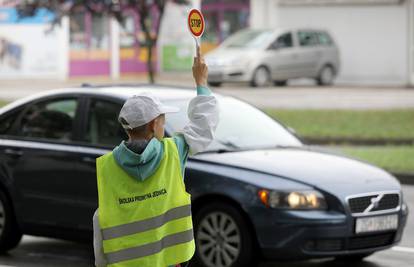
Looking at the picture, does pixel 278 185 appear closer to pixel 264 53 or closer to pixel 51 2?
pixel 51 2

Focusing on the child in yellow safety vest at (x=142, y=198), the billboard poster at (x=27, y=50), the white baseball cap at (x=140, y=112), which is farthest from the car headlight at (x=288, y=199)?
the billboard poster at (x=27, y=50)

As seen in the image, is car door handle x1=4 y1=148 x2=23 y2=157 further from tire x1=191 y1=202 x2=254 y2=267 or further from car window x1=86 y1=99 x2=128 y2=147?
tire x1=191 y1=202 x2=254 y2=267

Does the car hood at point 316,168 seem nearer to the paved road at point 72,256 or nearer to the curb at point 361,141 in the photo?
the paved road at point 72,256

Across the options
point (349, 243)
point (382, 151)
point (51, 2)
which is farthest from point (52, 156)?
point (51, 2)

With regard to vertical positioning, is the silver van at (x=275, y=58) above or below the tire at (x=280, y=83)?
above

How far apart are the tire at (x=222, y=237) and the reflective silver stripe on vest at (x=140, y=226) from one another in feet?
12.6

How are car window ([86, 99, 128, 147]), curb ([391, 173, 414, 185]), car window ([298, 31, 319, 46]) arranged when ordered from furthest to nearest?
car window ([298, 31, 319, 46])
curb ([391, 173, 414, 185])
car window ([86, 99, 128, 147])

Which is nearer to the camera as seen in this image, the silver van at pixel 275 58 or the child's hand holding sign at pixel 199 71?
the child's hand holding sign at pixel 199 71

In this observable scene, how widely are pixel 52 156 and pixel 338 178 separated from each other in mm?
2355

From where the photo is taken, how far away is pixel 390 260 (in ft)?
32.4

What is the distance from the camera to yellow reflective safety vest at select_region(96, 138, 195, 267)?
4953 millimetres

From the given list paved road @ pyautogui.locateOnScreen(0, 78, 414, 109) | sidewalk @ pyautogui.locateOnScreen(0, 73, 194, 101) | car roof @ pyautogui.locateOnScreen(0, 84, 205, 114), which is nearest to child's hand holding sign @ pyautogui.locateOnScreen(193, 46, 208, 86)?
car roof @ pyautogui.locateOnScreen(0, 84, 205, 114)

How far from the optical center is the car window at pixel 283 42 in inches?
1372

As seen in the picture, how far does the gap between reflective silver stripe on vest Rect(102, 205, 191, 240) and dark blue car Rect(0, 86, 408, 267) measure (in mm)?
3724
